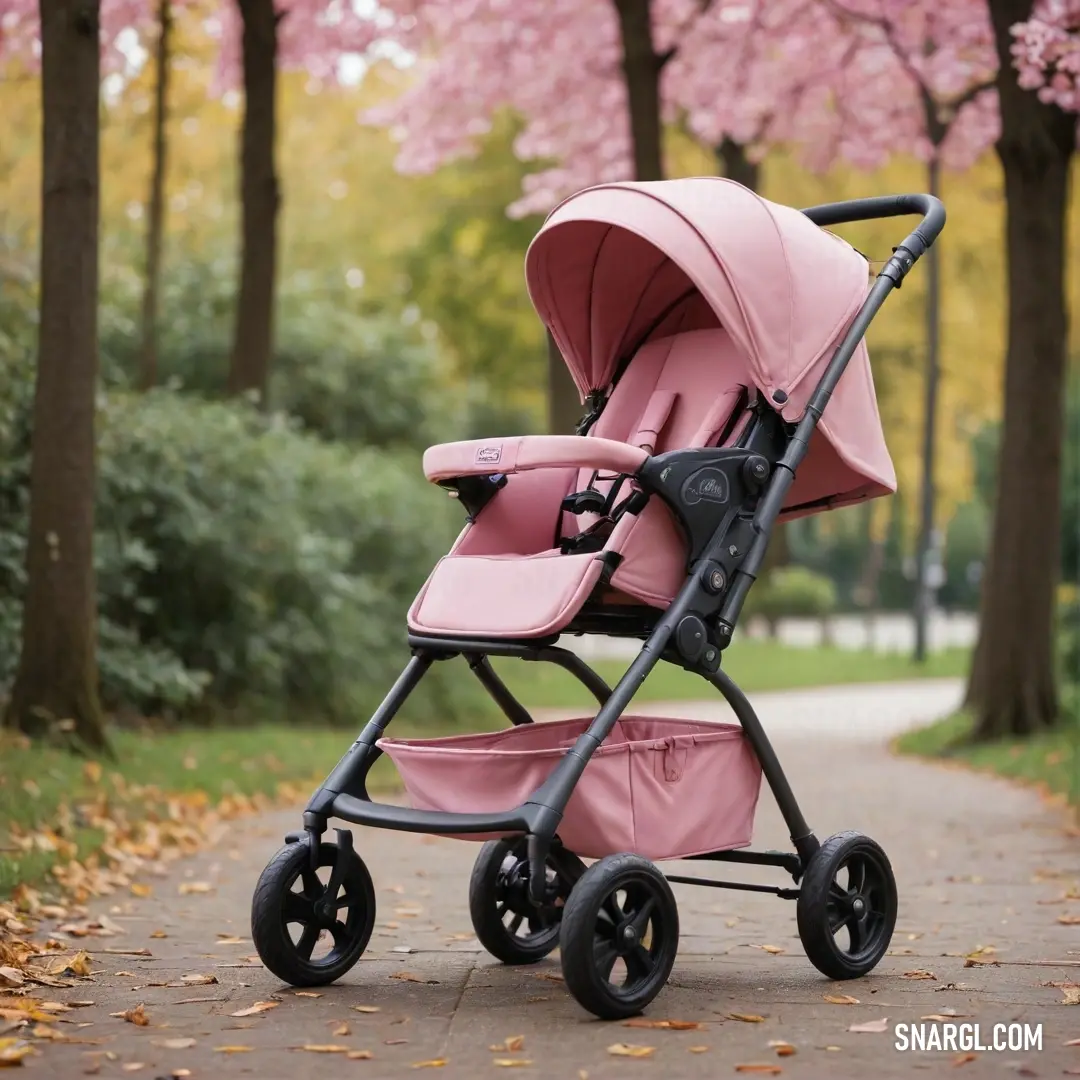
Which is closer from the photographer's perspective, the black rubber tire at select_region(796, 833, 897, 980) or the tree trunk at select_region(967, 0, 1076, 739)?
the black rubber tire at select_region(796, 833, 897, 980)

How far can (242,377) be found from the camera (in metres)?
14.2

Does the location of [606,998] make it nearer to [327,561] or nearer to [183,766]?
[183,766]

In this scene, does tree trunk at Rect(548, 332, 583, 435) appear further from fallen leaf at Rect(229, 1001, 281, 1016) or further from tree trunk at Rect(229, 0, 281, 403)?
fallen leaf at Rect(229, 1001, 281, 1016)

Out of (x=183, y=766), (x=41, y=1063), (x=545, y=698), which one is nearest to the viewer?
(x=41, y=1063)

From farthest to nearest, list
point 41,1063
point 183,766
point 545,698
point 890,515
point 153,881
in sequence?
point 890,515
point 545,698
point 183,766
point 153,881
point 41,1063

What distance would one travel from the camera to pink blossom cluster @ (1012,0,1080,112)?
9.81 m

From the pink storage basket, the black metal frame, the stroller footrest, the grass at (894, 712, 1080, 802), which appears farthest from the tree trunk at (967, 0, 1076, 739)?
the stroller footrest

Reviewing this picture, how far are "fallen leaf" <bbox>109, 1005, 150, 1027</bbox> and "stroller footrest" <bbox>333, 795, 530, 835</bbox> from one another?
2.53ft

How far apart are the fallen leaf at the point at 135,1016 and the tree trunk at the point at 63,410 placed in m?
5.06

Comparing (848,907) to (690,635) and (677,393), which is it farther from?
(677,393)

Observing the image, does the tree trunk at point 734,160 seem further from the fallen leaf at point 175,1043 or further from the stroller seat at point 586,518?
the fallen leaf at point 175,1043

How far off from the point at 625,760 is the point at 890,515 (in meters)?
36.3

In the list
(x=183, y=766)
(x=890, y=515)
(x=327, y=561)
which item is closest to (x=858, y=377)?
(x=183, y=766)

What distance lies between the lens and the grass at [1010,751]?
11.0 m
